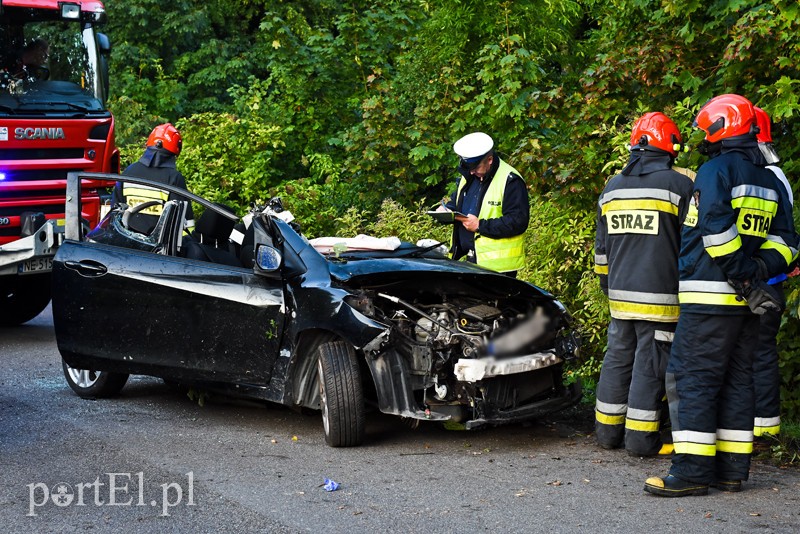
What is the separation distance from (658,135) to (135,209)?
11.9 feet

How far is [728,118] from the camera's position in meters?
5.58

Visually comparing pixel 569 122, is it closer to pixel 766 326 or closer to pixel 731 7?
pixel 731 7

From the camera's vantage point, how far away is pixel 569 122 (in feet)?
28.6

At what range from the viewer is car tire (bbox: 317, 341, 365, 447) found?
20.6 ft

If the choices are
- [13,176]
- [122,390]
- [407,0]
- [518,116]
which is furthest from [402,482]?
[407,0]

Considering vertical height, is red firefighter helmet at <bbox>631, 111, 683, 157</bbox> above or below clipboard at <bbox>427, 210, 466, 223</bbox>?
above

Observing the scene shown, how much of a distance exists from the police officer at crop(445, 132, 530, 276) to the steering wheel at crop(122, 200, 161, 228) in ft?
7.08

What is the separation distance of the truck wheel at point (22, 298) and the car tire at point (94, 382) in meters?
3.82

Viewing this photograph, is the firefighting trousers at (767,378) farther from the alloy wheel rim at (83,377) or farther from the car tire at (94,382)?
the alloy wheel rim at (83,377)

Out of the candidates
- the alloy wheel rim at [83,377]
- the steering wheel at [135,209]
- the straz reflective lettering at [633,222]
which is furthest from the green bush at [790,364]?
the alloy wheel rim at [83,377]

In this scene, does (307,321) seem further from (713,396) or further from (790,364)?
(790,364)

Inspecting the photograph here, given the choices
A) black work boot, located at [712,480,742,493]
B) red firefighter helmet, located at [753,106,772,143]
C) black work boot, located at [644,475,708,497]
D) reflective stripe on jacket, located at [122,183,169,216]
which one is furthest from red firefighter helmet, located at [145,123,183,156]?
black work boot, located at [712,480,742,493]

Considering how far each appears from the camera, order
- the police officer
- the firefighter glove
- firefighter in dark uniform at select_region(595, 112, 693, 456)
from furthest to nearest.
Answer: the police officer → firefighter in dark uniform at select_region(595, 112, 693, 456) → the firefighter glove

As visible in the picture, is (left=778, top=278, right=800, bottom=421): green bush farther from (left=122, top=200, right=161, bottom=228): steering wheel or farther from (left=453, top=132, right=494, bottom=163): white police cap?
(left=122, top=200, right=161, bottom=228): steering wheel
